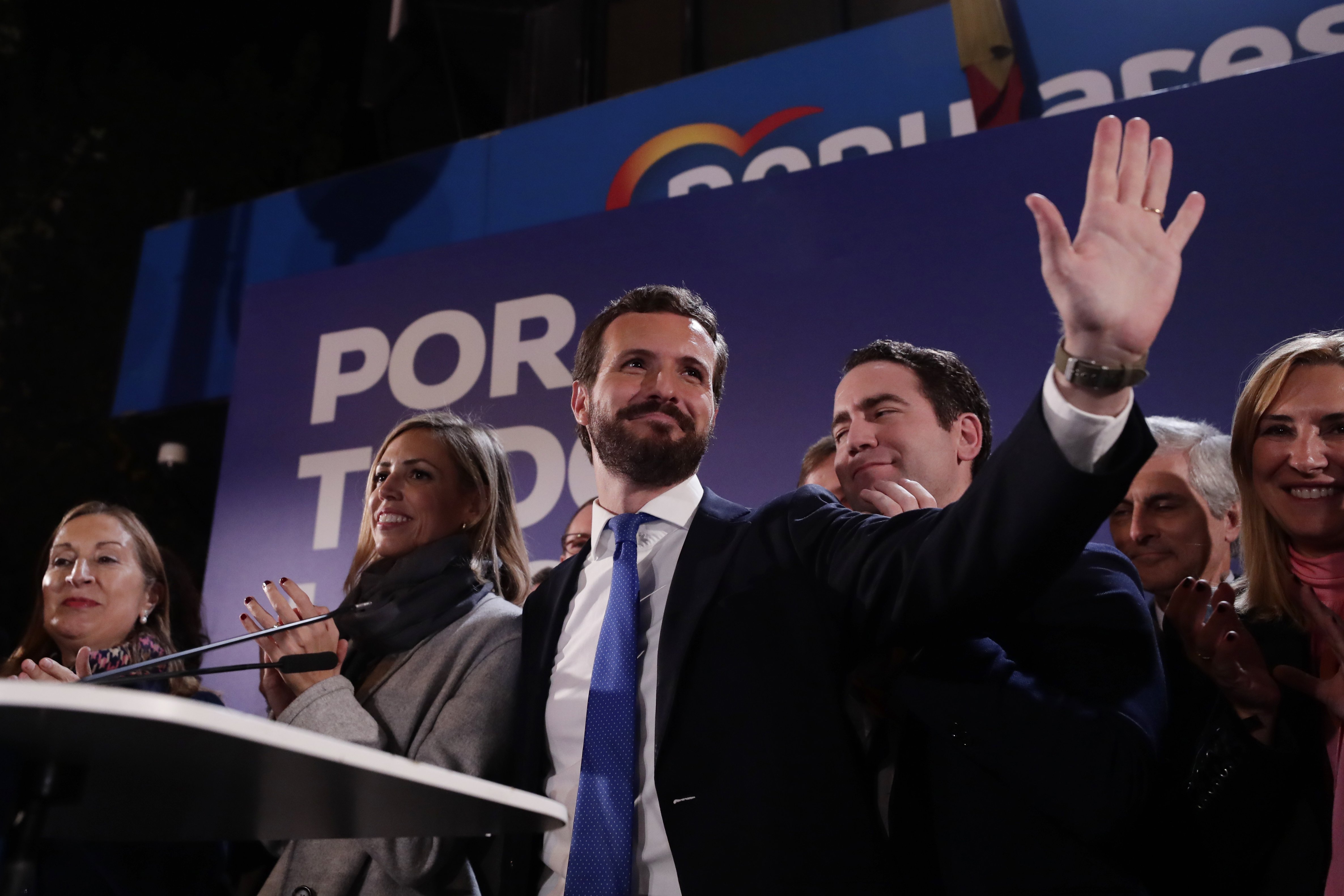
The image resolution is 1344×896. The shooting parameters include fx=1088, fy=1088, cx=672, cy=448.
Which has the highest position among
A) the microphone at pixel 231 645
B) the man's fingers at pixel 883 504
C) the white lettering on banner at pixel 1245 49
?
the white lettering on banner at pixel 1245 49

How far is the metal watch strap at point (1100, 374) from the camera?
1134mm

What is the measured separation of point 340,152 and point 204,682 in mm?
5592

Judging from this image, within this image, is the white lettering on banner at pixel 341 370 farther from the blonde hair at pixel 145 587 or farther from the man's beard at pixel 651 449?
the man's beard at pixel 651 449

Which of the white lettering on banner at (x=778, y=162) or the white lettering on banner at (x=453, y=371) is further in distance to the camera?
the white lettering on banner at (x=778, y=162)

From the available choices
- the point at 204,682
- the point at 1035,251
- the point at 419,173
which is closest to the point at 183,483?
the point at 419,173

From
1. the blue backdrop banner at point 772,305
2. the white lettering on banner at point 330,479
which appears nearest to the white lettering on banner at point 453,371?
the blue backdrop banner at point 772,305

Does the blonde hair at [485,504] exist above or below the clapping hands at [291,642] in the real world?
above

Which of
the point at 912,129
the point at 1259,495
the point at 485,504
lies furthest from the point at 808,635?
the point at 912,129

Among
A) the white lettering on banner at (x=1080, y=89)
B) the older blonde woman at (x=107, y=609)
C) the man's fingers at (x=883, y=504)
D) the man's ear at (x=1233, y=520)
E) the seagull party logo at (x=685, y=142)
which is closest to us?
the man's fingers at (x=883, y=504)

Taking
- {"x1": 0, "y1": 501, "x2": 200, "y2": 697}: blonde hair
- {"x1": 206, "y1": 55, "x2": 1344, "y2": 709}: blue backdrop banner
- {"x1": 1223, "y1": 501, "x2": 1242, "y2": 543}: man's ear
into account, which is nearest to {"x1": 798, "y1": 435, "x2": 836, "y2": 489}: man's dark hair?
{"x1": 206, "y1": 55, "x2": 1344, "y2": 709}: blue backdrop banner

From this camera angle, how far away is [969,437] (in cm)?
216

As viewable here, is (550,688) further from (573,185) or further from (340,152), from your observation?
(340,152)

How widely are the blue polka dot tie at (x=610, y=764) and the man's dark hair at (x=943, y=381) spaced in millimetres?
780

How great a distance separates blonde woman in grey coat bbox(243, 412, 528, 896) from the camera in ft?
5.91
